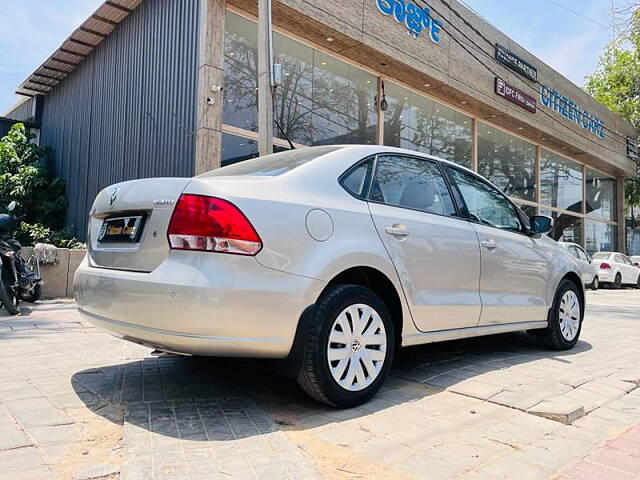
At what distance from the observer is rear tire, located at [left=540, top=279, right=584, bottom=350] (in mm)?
4348

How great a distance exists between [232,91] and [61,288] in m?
4.47

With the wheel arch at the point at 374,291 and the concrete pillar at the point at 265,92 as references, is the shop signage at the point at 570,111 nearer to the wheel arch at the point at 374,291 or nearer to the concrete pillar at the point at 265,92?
the concrete pillar at the point at 265,92

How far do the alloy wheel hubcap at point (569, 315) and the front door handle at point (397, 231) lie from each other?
2.26 m

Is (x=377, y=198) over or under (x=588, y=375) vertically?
over

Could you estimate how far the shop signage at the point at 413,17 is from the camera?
36.3 feet

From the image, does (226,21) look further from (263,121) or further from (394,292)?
(394,292)

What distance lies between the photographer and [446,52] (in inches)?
503

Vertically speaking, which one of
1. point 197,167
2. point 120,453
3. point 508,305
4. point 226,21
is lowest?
point 120,453

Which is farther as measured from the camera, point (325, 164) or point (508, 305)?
point (508, 305)

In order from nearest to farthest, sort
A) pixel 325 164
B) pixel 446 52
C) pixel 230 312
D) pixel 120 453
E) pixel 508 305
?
pixel 120 453
pixel 230 312
pixel 325 164
pixel 508 305
pixel 446 52

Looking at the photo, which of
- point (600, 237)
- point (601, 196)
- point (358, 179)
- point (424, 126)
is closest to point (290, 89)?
point (424, 126)

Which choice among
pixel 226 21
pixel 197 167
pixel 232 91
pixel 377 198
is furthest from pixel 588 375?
pixel 226 21

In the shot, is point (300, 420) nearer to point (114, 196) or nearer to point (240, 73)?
point (114, 196)

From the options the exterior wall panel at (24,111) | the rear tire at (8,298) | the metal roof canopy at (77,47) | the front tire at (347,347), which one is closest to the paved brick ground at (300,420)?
the front tire at (347,347)
